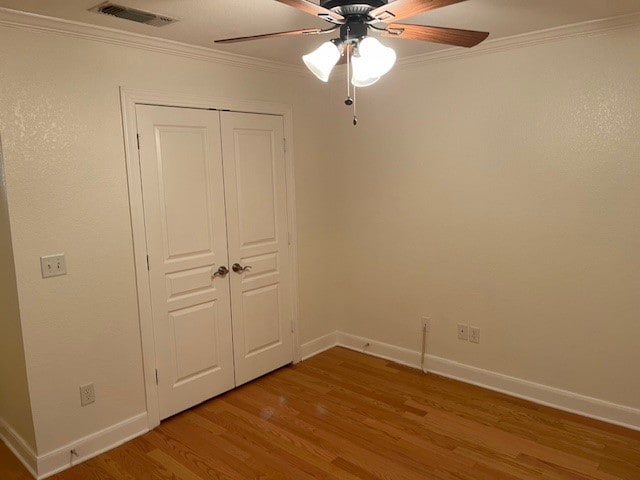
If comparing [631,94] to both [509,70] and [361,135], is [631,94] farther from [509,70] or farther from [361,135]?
[361,135]

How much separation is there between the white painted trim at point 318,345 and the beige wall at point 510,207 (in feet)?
1.35

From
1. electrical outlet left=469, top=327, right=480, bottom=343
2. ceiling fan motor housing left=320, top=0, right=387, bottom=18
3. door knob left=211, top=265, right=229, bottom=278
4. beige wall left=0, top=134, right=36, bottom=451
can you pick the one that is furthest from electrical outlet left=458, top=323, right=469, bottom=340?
beige wall left=0, top=134, right=36, bottom=451

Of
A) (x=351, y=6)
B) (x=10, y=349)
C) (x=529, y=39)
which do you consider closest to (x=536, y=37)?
(x=529, y=39)

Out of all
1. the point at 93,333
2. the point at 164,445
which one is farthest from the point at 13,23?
the point at 164,445

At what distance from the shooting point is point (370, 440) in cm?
290

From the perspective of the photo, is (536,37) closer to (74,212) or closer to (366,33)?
(366,33)

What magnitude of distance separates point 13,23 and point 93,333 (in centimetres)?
169

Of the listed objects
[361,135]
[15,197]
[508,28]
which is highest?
[508,28]

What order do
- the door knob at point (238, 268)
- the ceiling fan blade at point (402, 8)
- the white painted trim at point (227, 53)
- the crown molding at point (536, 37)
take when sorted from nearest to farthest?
the ceiling fan blade at point (402, 8), the white painted trim at point (227, 53), the crown molding at point (536, 37), the door knob at point (238, 268)

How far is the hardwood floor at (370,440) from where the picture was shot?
2607mm

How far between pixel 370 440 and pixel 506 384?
3.89 feet

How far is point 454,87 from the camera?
134 inches

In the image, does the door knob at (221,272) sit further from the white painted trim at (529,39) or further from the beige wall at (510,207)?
the white painted trim at (529,39)

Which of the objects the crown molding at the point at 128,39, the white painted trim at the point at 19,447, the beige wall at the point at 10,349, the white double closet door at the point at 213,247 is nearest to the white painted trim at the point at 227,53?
the crown molding at the point at 128,39
